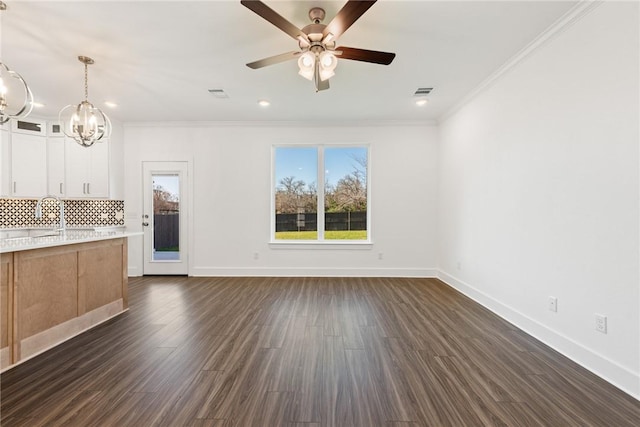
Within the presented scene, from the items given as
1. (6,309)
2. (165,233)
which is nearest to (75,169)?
(165,233)

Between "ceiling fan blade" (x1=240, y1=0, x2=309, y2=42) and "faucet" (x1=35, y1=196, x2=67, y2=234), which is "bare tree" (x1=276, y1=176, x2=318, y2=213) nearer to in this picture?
"faucet" (x1=35, y1=196, x2=67, y2=234)

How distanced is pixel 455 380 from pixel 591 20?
3.01 metres

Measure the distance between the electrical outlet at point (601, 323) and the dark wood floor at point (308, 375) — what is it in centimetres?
37

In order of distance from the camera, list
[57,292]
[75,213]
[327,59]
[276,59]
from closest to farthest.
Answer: [327,59] → [276,59] → [57,292] → [75,213]

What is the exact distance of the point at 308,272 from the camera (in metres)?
5.32

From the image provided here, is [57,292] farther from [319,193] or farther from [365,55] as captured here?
[319,193]

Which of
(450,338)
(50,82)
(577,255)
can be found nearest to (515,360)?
(450,338)

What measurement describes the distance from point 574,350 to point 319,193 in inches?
162

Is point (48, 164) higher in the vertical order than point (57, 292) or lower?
higher

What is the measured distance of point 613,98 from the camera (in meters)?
2.08

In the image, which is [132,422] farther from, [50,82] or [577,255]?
[50,82]

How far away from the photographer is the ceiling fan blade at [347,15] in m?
1.85

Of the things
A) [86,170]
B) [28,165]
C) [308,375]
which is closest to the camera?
[308,375]

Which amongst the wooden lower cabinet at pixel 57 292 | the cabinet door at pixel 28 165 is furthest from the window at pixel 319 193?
the cabinet door at pixel 28 165
